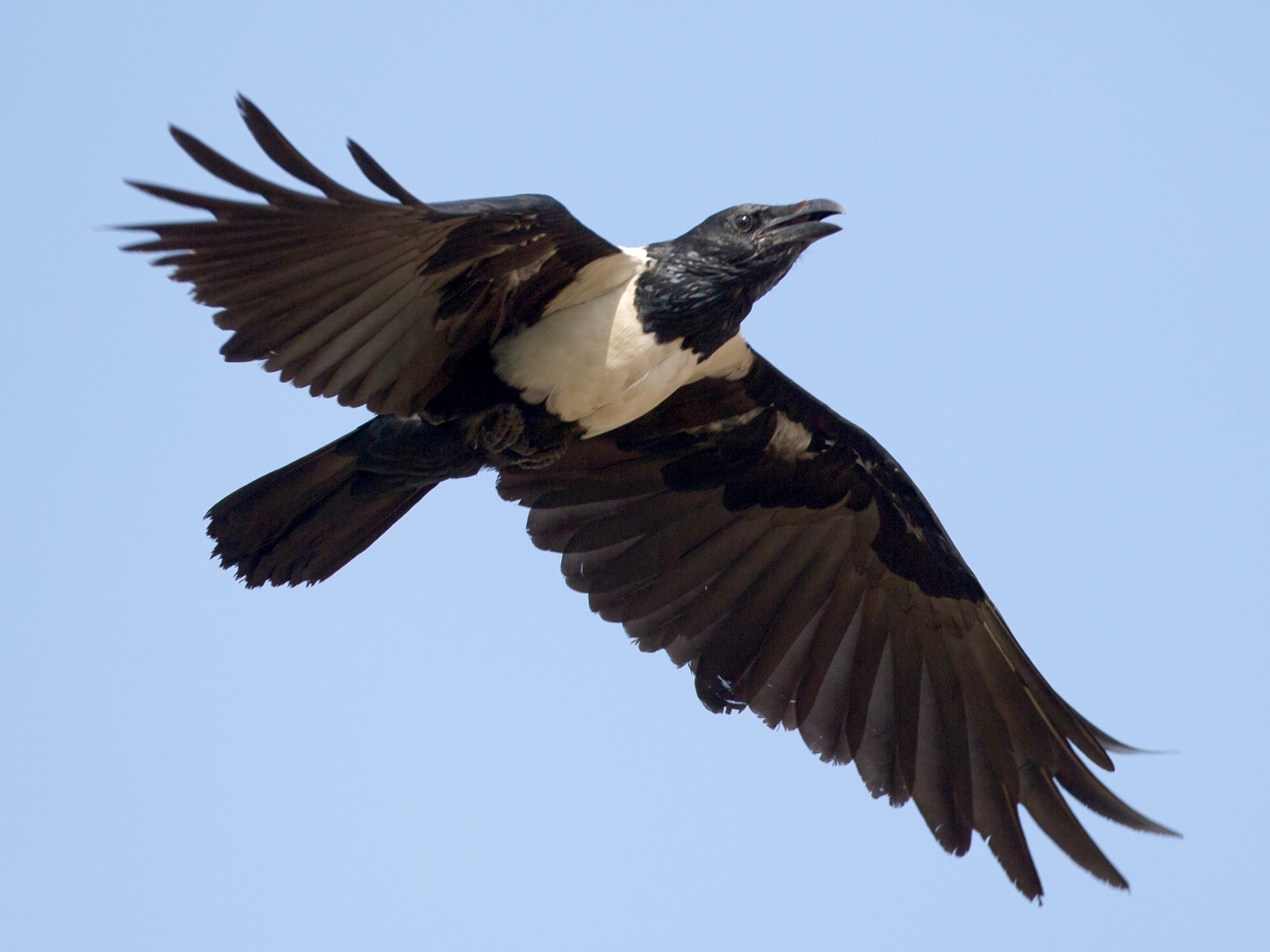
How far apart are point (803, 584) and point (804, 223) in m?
2.23

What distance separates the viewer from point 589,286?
7230 mm

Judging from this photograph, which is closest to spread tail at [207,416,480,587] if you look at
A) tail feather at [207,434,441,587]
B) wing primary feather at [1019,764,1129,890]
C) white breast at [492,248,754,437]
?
tail feather at [207,434,441,587]

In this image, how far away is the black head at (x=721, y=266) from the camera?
729 centimetres

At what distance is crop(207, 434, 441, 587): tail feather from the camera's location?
7348 millimetres

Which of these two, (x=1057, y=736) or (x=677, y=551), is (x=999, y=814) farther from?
(x=677, y=551)

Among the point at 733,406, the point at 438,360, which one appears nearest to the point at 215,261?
the point at 438,360

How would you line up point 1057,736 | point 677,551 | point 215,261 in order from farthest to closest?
point 677,551
point 1057,736
point 215,261

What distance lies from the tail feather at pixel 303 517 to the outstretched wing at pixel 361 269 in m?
0.62

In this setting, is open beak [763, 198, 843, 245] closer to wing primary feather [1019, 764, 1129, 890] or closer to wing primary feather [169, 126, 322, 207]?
wing primary feather [169, 126, 322, 207]

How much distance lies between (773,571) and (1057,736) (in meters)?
1.73

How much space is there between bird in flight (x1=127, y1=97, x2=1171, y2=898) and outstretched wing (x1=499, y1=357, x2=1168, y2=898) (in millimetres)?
14

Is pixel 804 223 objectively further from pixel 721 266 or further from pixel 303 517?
pixel 303 517

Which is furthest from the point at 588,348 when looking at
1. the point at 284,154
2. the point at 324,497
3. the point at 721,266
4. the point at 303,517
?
the point at 284,154

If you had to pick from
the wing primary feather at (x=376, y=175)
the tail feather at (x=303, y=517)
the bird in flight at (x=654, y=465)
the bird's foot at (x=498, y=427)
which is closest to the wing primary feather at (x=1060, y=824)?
the bird in flight at (x=654, y=465)
